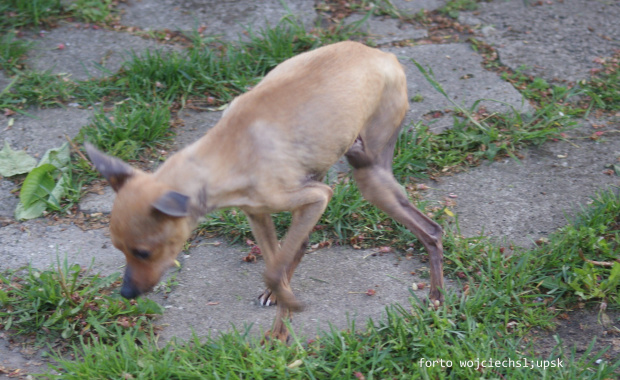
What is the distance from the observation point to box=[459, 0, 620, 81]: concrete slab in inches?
258

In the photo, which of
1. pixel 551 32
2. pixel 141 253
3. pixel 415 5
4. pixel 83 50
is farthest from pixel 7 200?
pixel 551 32

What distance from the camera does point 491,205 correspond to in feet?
16.6

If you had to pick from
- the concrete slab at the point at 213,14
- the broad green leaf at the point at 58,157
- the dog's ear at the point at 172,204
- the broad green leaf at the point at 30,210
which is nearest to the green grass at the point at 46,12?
the concrete slab at the point at 213,14

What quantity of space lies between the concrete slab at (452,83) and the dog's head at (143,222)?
2.89 m

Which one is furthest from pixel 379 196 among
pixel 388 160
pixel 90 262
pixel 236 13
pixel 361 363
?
pixel 236 13

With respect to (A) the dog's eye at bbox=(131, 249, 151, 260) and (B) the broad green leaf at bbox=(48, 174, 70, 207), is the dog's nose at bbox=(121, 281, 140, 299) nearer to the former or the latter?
(A) the dog's eye at bbox=(131, 249, 151, 260)

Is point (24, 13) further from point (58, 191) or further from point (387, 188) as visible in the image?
point (387, 188)

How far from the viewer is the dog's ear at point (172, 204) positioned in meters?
→ 3.19

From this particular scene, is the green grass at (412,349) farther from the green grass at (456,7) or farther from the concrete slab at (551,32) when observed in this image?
the green grass at (456,7)

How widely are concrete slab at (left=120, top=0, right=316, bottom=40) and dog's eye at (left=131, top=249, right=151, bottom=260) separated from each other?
3.79 meters

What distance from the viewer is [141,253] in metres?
3.46

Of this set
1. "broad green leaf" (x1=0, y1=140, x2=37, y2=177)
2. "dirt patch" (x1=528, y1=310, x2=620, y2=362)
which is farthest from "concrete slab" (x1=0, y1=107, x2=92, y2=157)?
"dirt patch" (x1=528, y1=310, x2=620, y2=362)

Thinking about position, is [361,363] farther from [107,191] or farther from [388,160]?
[107,191]

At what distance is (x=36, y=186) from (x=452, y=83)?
12.4 ft
